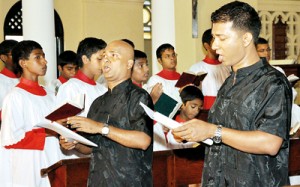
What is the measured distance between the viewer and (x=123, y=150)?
3.77m

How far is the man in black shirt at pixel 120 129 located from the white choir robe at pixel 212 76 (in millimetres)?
4687

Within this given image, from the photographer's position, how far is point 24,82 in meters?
5.82

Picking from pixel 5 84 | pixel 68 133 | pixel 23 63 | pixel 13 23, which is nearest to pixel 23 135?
pixel 23 63

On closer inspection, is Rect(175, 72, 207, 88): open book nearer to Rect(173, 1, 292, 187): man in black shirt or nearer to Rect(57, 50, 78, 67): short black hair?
Rect(57, 50, 78, 67): short black hair

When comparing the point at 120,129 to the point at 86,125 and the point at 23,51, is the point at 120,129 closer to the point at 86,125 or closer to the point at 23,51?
the point at 86,125

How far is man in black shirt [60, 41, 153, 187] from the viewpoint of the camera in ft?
12.0

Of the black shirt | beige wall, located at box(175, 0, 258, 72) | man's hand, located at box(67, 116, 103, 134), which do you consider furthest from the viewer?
beige wall, located at box(175, 0, 258, 72)

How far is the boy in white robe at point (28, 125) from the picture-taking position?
5.52m

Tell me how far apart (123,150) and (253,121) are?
105cm

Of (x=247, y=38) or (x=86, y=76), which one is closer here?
(x=247, y=38)

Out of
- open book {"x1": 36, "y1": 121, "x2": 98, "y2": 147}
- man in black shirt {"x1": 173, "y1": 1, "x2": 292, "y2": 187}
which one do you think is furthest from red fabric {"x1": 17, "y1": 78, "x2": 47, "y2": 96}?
man in black shirt {"x1": 173, "y1": 1, "x2": 292, "y2": 187}

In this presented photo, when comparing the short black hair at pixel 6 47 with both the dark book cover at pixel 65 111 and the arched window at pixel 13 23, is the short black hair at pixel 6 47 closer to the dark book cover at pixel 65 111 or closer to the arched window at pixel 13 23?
the arched window at pixel 13 23

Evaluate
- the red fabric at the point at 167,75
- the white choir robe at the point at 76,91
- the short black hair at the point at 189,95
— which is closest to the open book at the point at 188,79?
the short black hair at the point at 189,95

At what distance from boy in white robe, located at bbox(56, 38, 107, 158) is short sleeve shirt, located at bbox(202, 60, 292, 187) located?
9.56ft
